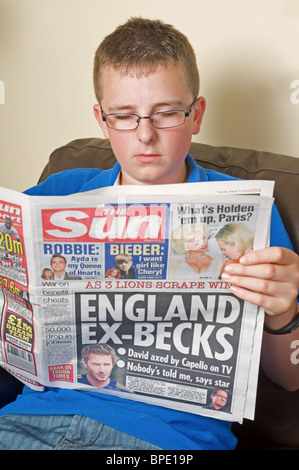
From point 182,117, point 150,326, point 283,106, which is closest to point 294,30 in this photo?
point 283,106

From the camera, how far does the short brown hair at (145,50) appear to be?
0.84 meters

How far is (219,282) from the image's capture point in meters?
0.76

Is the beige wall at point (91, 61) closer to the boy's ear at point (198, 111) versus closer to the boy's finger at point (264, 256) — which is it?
the boy's ear at point (198, 111)

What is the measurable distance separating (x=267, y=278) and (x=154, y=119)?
343 mm

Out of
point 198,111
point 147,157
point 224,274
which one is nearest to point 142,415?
point 224,274

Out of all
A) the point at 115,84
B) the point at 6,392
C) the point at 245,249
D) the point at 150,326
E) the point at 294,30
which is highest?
the point at 294,30

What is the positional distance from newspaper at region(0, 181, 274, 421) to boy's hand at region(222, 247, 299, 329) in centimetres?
2

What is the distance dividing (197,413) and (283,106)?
2.63ft

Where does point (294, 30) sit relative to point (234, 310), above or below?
above

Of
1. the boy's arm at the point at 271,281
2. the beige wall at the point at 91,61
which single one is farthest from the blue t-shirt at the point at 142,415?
the beige wall at the point at 91,61

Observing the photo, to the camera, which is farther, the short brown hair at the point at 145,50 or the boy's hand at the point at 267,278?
the short brown hair at the point at 145,50

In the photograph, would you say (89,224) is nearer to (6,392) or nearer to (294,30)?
(6,392)

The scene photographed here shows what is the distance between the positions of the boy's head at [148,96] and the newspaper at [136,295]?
0.15 meters

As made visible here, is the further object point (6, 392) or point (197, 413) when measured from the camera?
point (6, 392)
